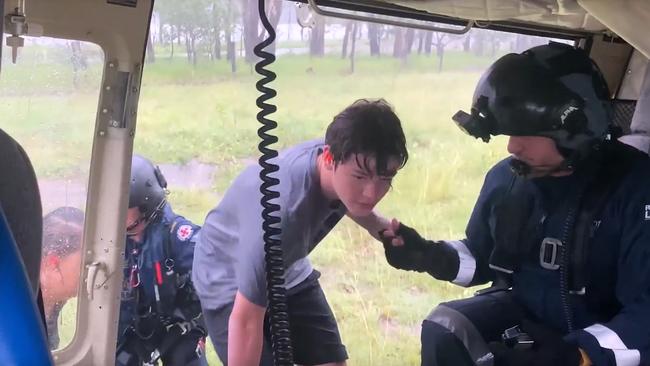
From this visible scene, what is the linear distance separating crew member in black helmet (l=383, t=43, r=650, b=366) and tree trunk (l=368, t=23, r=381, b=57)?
62 cm

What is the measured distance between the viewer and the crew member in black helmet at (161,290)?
112 inches

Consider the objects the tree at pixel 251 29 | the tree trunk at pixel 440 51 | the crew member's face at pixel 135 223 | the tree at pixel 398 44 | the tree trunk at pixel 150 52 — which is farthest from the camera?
the tree trunk at pixel 440 51

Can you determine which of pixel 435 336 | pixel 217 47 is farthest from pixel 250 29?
pixel 435 336

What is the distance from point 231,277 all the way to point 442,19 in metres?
1.19

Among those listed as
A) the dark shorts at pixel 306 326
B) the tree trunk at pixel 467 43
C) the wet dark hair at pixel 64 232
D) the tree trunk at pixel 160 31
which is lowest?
the dark shorts at pixel 306 326

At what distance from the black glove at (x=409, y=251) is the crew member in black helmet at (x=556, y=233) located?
0.77 feet

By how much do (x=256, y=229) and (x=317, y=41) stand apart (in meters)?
0.79

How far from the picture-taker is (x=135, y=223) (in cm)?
270

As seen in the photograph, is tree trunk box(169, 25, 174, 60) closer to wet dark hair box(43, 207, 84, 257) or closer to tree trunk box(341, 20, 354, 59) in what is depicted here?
tree trunk box(341, 20, 354, 59)

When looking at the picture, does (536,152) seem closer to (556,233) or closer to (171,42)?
(556,233)

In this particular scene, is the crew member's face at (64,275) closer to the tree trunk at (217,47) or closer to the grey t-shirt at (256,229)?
the grey t-shirt at (256,229)

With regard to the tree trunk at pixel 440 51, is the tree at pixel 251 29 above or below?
above

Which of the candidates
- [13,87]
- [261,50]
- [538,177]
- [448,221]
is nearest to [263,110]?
[261,50]

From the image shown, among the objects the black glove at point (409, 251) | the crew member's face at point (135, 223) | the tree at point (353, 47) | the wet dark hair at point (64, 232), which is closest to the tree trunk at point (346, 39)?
the tree at point (353, 47)
